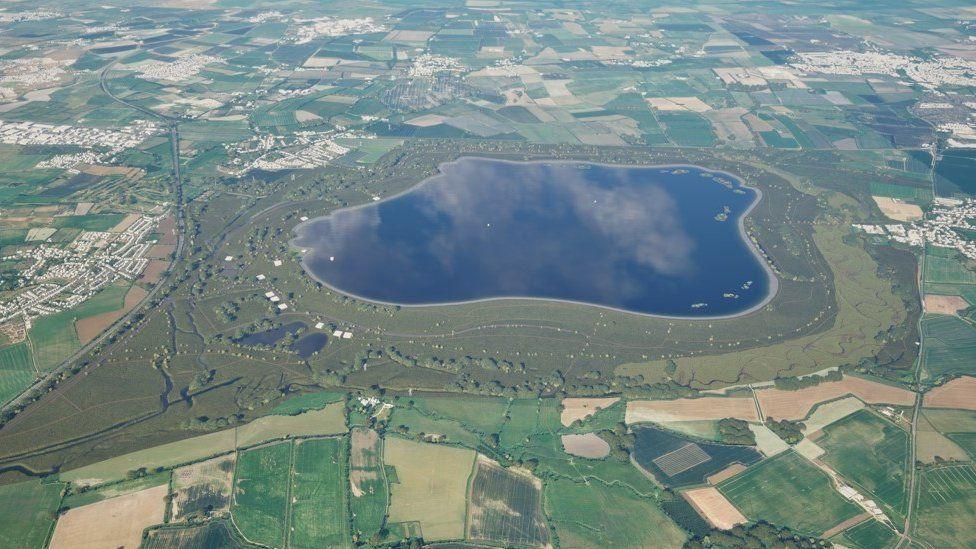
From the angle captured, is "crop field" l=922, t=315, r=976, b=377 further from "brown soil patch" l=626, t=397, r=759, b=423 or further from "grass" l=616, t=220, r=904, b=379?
"brown soil patch" l=626, t=397, r=759, b=423

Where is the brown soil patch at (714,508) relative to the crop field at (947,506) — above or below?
below

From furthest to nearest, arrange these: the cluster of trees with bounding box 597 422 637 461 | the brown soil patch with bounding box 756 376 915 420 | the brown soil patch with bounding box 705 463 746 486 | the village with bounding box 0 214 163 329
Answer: the village with bounding box 0 214 163 329
the brown soil patch with bounding box 756 376 915 420
the cluster of trees with bounding box 597 422 637 461
the brown soil patch with bounding box 705 463 746 486

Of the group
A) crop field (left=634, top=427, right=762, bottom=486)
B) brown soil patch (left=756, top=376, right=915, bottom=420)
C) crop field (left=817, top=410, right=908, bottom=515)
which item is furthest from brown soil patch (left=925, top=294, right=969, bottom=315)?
crop field (left=634, top=427, right=762, bottom=486)

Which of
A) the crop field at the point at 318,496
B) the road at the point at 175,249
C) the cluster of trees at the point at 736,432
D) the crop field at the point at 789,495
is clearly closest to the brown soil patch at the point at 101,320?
the road at the point at 175,249

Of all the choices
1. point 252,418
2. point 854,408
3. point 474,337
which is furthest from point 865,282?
point 252,418

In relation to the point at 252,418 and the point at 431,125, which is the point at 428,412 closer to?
the point at 252,418

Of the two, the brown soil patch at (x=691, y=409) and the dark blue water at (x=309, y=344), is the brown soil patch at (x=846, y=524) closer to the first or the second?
the brown soil patch at (x=691, y=409)
